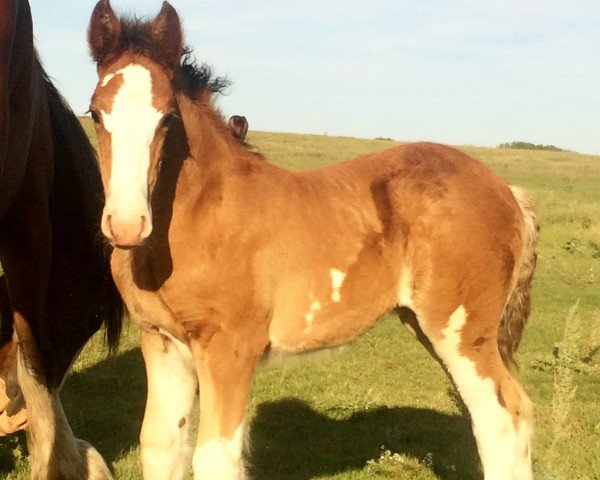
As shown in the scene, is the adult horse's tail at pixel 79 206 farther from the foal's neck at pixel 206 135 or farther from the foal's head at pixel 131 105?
the foal's head at pixel 131 105

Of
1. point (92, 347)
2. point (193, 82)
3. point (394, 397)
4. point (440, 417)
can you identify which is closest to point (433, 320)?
point (193, 82)

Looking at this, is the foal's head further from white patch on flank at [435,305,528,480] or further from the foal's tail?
the foal's tail

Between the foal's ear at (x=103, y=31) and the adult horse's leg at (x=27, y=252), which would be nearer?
the foal's ear at (x=103, y=31)

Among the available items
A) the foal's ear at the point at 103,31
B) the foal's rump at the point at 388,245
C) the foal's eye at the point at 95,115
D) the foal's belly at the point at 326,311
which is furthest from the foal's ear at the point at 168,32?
the foal's belly at the point at 326,311

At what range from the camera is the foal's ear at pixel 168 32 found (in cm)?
298

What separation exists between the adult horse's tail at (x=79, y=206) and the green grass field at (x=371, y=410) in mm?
1036

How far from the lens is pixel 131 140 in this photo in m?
2.72

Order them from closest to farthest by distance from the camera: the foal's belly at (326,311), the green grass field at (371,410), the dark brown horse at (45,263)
A: the foal's belly at (326,311)
the dark brown horse at (45,263)
the green grass field at (371,410)

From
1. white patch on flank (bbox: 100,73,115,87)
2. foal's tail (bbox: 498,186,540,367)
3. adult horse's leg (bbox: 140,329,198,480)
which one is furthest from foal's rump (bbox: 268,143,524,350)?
white patch on flank (bbox: 100,73,115,87)

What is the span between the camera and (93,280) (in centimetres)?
429

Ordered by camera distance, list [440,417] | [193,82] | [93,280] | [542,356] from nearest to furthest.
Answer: [193,82] → [93,280] → [440,417] → [542,356]

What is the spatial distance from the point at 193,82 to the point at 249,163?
432 millimetres

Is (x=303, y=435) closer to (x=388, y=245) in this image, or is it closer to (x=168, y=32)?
(x=388, y=245)

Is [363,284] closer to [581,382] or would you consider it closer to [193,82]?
[193,82]
